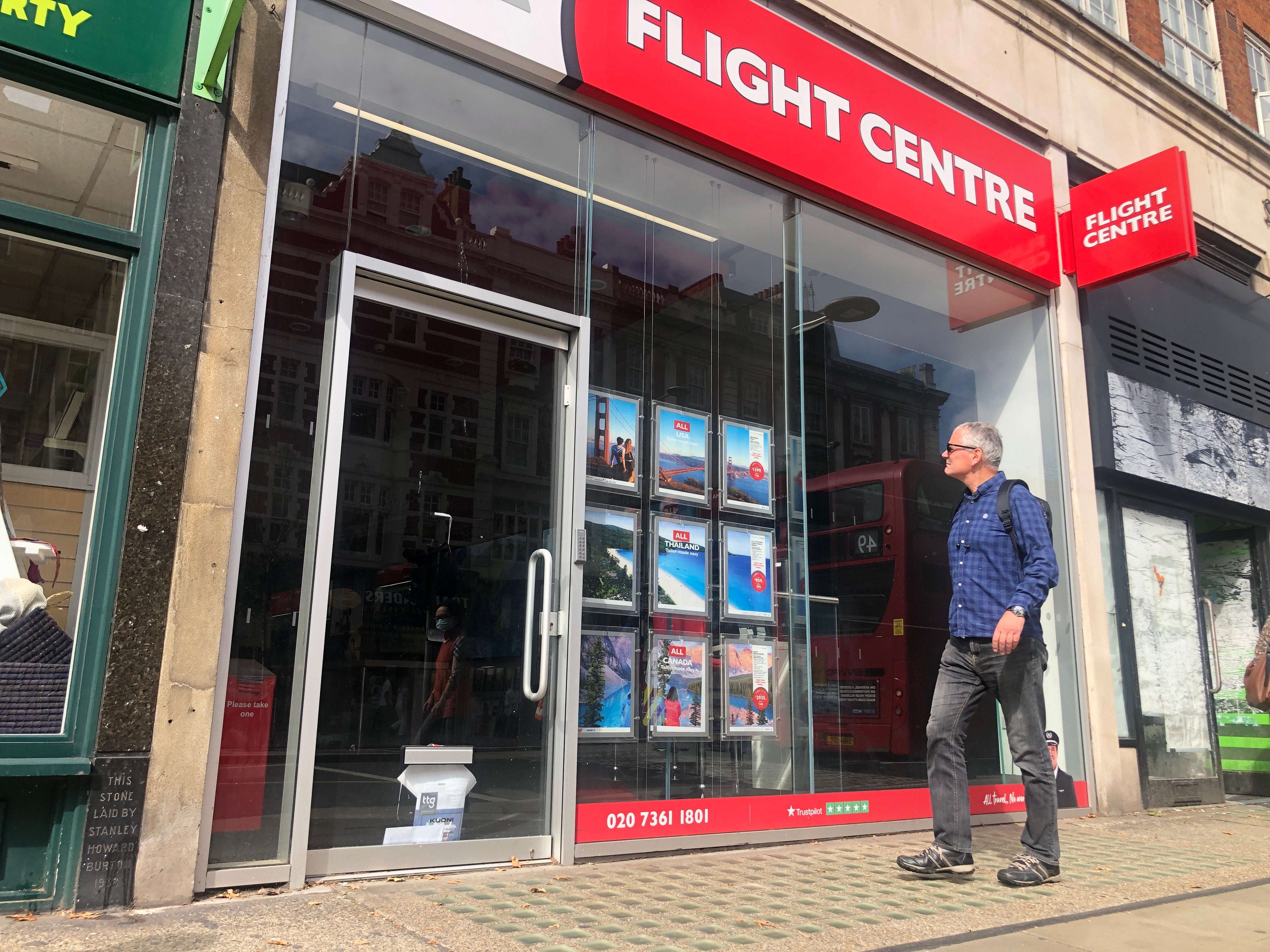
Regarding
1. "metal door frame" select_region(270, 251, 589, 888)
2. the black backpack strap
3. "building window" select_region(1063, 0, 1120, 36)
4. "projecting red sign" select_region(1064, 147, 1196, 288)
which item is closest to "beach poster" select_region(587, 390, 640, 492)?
"metal door frame" select_region(270, 251, 589, 888)

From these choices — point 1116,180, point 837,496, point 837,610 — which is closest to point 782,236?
point 837,496

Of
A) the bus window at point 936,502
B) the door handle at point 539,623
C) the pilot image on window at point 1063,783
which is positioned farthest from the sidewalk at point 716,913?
the bus window at point 936,502

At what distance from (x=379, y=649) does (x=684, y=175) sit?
346 centimetres

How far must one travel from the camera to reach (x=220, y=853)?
3.83m

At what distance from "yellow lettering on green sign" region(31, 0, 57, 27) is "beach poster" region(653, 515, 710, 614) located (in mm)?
3606

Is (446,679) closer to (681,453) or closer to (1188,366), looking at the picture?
(681,453)

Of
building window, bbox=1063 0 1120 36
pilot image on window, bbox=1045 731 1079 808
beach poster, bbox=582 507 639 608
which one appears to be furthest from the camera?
building window, bbox=1063 0 1120 36

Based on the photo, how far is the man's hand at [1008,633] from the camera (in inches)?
175

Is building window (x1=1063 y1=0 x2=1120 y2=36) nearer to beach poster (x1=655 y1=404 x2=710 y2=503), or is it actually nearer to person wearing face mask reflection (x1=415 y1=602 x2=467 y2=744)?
beach poster (x1=655 y1=404 x2=710 y2=503)

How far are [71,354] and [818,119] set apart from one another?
4847mm

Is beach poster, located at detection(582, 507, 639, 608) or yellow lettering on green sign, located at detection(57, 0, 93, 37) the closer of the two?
yellow lettering on green sign, located at detection(57, 0, 93, 37)

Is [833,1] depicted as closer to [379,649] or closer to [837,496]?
[837,496]

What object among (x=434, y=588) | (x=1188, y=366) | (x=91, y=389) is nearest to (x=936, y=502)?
(x=1188, y=366)

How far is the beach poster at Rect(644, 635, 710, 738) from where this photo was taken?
17.7 feet
